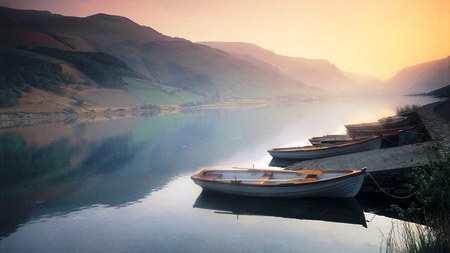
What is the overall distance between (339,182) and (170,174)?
15.6 m

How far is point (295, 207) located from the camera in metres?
17.1

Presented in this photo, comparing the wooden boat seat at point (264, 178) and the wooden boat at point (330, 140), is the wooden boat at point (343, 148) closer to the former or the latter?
the wooden boat at point (330, 140)

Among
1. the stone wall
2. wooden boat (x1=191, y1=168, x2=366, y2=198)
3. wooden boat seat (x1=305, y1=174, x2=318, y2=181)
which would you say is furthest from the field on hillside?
the stone wall

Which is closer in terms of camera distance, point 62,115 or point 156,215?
point 156,215

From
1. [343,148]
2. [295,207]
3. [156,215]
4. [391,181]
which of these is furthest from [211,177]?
[343,148]

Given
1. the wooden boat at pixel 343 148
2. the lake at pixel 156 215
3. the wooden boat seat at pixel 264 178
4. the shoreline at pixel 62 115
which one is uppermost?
the shoreline at pixel 62 115

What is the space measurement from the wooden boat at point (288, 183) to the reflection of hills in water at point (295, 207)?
379 millimetres

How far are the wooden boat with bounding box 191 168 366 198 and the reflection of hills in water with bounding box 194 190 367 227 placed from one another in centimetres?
38

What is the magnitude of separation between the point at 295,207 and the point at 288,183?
1.35 metres

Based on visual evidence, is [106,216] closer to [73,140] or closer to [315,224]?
[315,224]

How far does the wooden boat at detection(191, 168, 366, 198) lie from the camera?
1672 cm

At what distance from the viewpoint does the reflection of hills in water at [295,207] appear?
15766 mm

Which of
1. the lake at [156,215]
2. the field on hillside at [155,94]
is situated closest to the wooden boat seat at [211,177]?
the lake at [156,215]

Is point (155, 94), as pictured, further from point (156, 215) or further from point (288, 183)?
point (288, 183)
